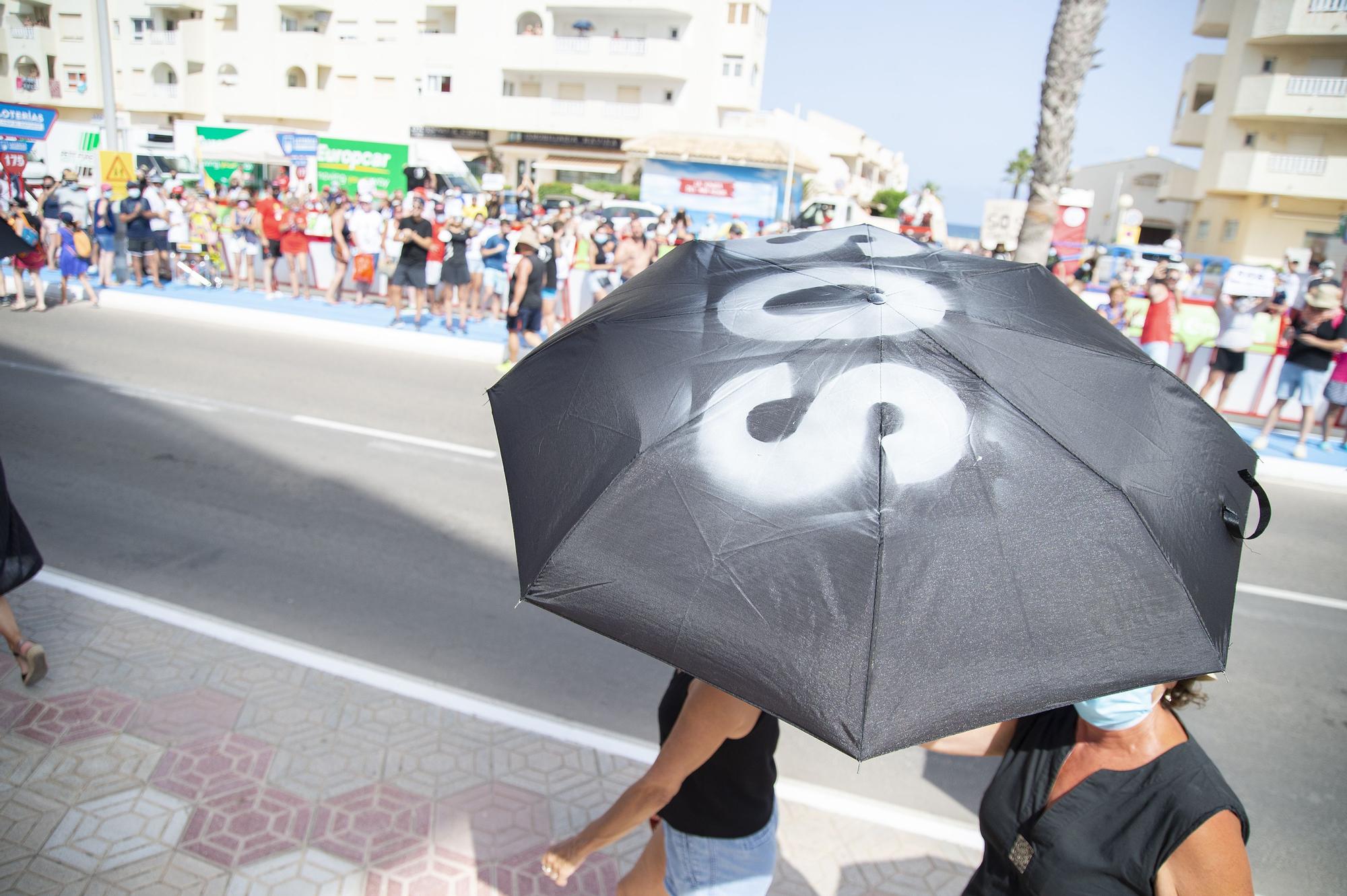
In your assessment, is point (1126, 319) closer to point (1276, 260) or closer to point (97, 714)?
point (97, 714)

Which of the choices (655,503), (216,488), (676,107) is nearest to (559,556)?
(655,503)

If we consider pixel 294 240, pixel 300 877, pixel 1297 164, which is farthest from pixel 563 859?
pixel 1297 164

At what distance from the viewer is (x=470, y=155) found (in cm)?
4762

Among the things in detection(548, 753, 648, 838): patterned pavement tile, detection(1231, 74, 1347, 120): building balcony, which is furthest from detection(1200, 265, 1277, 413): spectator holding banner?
detection(1231, 74, 1347, 120): building balcony

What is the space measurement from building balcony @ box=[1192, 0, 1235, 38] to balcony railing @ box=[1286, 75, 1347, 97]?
4.97 meters

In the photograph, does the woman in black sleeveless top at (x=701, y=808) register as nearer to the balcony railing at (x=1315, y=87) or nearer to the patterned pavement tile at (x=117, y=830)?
the patterned pavement tile at (x=117, y=830)

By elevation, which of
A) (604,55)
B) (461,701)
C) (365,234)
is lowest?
(461,701)

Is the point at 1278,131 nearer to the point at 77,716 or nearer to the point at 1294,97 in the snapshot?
the point at 1294,97

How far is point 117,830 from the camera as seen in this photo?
127 inches

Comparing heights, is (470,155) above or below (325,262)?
above

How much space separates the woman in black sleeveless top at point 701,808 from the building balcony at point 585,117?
46202 millimetres

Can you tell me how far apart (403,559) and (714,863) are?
13.7ft

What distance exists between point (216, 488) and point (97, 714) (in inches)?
130

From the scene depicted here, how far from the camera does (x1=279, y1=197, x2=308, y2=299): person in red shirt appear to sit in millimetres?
15320
